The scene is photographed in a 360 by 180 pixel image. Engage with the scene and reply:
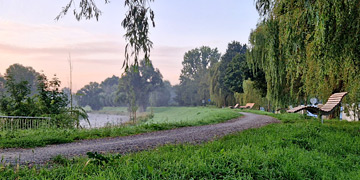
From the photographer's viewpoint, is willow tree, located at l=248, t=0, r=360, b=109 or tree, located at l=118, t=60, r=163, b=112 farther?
tree, located at l=118, t=60, r=163, b=112

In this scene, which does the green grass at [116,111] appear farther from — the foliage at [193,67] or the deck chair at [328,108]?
the deck chair at [328,108]

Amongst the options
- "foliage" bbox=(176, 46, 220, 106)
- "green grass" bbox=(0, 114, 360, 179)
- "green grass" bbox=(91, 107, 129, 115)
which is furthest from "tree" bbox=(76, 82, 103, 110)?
"green grass" bbox=(0, 114, 360, 179)

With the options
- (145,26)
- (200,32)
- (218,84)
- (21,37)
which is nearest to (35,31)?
(21,37)

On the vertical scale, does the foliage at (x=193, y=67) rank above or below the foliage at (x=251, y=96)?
above

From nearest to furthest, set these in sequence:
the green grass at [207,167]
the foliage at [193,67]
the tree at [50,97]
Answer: the green grass at [207,167] → the tree at [50,97] → the foliage at [193,67]

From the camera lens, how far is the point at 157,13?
16.0ft

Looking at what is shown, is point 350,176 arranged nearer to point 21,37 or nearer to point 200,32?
point 200,32

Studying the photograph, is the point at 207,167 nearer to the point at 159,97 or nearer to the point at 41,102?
the point at 41,102

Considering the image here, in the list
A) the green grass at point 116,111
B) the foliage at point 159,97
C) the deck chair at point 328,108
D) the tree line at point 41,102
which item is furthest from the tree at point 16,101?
the foliage at point 159,97

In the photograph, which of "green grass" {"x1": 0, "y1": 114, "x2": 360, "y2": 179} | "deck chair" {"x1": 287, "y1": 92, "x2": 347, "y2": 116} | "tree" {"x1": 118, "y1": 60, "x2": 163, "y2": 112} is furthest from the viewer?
"tree" {"x1": 118, "y1": 60, "x2": 163, "y2": 112}

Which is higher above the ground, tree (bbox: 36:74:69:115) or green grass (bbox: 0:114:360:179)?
tree (bbox: 36:74:69:115)

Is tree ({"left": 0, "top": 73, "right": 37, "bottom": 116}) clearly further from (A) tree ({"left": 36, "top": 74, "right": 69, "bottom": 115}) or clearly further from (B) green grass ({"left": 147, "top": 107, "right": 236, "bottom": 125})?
(B) green grass ({"left": 147, "top": 107, "right": 236, "bottom": 125})

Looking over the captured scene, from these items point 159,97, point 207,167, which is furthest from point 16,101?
point 159,97

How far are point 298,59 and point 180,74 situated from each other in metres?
68.2
